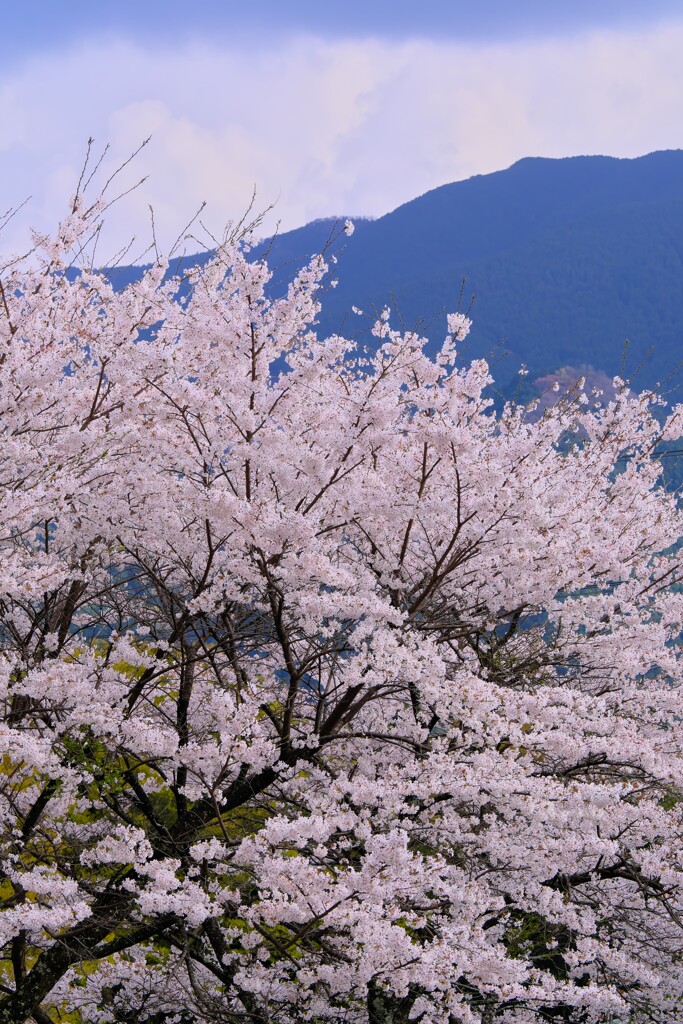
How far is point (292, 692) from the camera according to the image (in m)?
7.66

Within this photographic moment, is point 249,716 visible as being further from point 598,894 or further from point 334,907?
point 598,894

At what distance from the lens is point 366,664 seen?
6.62 metres

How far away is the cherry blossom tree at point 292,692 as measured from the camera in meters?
6.68

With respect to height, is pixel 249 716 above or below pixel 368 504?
below

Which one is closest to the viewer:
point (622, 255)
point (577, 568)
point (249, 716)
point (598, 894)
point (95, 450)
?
point (249, 716)

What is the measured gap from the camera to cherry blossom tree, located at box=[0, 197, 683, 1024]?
6684 millimetres

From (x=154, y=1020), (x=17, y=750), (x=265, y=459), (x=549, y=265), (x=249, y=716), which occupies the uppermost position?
(x=549, y=265)

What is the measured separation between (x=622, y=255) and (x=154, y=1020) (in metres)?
206

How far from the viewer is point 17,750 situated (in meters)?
6.29

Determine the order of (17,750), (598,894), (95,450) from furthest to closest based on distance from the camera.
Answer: (598,894) → (95,450) → (17,750)

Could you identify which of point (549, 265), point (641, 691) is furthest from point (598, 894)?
point (549, 265)

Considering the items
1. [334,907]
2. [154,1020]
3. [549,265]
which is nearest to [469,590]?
[334,907]

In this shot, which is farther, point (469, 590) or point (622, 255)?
point (622, 255)

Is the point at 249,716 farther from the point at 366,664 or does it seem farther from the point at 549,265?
the point at 549,265
